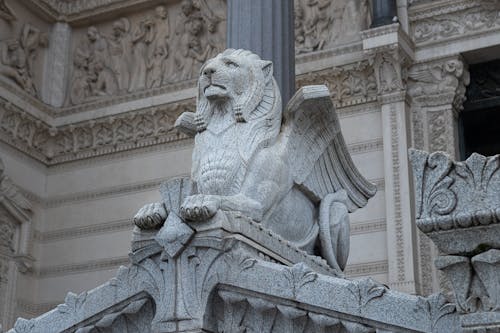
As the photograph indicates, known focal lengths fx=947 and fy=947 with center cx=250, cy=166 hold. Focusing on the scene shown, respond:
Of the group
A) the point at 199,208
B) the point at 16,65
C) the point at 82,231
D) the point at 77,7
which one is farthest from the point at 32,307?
the point at 199,208

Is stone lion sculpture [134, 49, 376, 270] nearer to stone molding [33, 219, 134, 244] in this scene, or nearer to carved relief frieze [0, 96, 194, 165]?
carved relief frieze [0, 96, 194, 165]

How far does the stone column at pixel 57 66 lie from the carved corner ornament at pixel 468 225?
14.2m

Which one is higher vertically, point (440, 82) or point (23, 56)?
point (23, 56)

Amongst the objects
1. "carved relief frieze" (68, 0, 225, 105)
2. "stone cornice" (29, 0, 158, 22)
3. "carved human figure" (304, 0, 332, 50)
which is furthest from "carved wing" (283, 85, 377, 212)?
"stone cornice" (29, 0, 158, 22)

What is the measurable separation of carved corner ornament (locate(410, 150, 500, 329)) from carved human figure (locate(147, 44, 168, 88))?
12953mm

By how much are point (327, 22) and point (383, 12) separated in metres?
1.55

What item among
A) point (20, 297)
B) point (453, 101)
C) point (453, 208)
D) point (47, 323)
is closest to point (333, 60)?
point (453, 101)

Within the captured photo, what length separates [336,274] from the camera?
24.3 feet

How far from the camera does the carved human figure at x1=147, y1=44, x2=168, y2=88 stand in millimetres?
17609

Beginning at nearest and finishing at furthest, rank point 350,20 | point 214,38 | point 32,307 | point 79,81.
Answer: point 350,20, point 32,307, point 214,38, point 79,81

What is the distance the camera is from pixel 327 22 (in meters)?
16.2

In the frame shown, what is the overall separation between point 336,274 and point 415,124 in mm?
7627

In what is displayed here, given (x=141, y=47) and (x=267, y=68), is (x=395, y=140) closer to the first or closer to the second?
(x=141, y=47)

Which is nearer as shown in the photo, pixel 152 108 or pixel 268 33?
pixel 268 33
